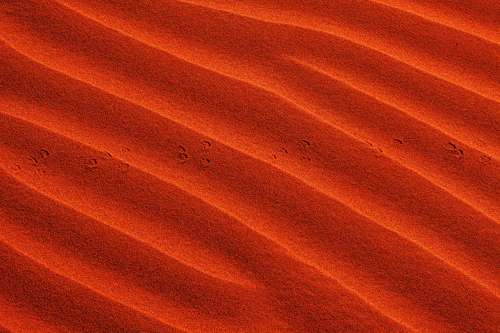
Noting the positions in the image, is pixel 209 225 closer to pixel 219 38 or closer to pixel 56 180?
pixel 56 180

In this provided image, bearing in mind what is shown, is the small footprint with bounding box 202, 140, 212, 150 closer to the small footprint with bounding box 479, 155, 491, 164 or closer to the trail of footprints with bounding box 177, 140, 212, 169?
the trail of footprints with bounding box 177, 140, 212, 169

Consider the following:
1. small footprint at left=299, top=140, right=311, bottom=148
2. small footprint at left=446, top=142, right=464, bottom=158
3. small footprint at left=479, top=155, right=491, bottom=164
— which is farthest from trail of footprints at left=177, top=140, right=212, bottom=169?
small footprint at left=479, top=155, right=491, bottom=164

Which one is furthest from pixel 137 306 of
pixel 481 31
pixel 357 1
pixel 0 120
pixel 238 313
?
pixel 481 31

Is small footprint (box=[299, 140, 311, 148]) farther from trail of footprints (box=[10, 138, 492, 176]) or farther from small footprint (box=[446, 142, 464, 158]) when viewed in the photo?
small footprint (box=[446, 142, 464, 158])

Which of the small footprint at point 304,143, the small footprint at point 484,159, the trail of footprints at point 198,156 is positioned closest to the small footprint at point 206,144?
the trail of footprints at point 198,156

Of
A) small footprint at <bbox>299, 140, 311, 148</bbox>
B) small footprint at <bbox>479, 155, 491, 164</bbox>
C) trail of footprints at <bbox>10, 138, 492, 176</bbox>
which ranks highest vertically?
small footprint at <bbox>479, 155, 491, 164</bbox>

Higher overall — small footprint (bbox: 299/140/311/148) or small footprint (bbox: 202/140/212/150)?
small footprint (bbox: 299/140/311/148)

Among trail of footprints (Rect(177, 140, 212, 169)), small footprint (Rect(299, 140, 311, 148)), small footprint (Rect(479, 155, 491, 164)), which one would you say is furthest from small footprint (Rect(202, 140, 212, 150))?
small footprint (Rect(479, 155, 491, 164))

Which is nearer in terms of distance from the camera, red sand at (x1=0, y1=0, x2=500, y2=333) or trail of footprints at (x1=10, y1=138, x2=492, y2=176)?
red sand at (x1=0, y1=0, x2=500, y2=333)
